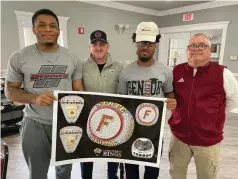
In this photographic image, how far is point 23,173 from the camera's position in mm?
2090

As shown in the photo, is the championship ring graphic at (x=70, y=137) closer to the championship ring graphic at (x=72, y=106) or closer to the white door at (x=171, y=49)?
the championship ring graphic at (x=72, y=106)

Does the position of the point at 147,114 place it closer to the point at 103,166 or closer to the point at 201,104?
the point at 201,104

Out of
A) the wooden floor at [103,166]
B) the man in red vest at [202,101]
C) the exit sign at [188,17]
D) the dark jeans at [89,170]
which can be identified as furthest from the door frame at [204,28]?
the dark jeans at [89,170]

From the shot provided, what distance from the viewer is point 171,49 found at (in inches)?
254

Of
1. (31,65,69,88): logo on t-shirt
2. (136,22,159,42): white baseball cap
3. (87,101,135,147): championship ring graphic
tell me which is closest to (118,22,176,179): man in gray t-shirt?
(136,22,159,42): white baseball cap

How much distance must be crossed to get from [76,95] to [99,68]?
39 cm

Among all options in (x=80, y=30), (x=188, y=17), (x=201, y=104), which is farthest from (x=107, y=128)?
(x=188, y=17)

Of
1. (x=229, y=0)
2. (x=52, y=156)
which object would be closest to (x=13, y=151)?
(x=52, y=156)

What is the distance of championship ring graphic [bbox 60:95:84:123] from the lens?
4.03ft

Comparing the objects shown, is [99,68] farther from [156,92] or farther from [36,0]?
[36,0]

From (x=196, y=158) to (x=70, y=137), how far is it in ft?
3.07

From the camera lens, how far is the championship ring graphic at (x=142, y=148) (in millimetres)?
1324

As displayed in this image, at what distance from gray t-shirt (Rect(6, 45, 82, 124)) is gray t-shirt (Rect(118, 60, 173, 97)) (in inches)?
16.1

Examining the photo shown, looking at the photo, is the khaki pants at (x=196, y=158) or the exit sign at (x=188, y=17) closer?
the khaki pants at (x=196, y=158)
